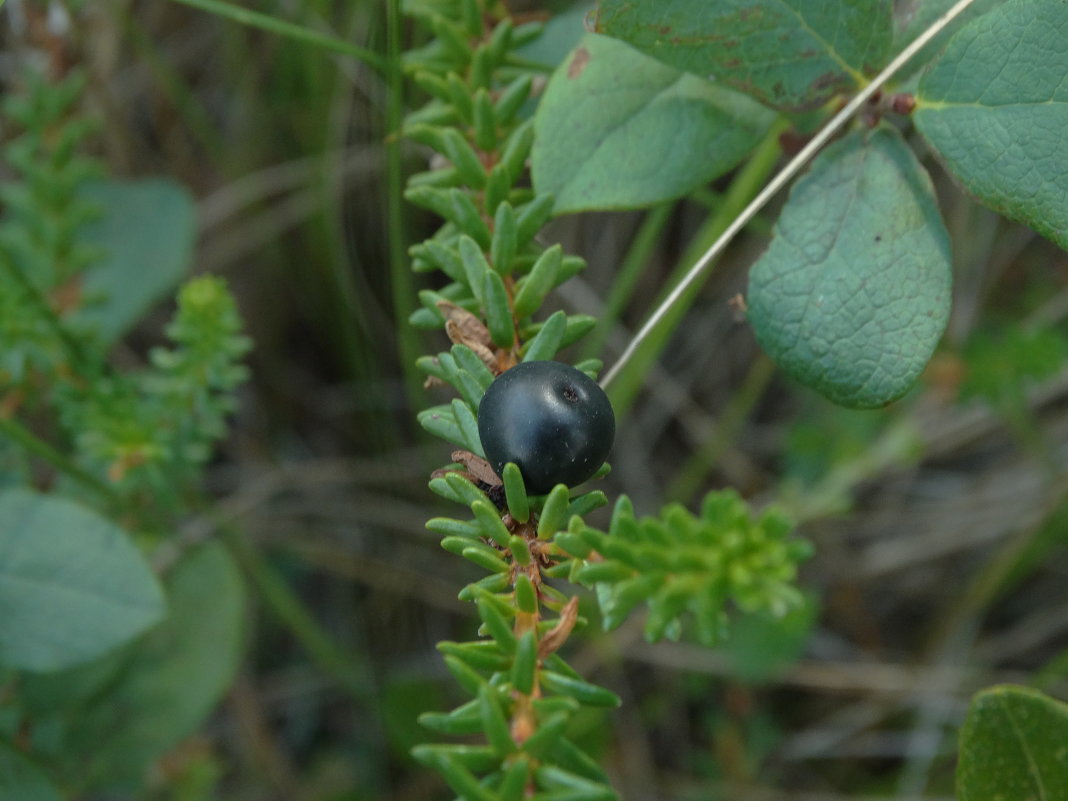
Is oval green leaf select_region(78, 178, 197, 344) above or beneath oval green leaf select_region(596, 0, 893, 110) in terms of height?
beneath

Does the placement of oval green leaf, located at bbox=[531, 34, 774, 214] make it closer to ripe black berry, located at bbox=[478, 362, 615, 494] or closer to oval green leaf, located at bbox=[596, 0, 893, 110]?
oval green leaf, located at bbox=[596, 0, 893, 110]

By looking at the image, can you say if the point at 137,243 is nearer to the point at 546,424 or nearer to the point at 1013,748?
the point at 546,424

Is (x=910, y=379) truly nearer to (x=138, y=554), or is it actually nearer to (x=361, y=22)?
(x=138, y=554)

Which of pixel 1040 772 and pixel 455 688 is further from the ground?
pixel 1040 772

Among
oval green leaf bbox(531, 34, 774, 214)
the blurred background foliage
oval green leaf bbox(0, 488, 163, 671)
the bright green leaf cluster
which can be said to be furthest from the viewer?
the blurred background foliage

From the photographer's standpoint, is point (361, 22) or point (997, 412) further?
point (997, 412)

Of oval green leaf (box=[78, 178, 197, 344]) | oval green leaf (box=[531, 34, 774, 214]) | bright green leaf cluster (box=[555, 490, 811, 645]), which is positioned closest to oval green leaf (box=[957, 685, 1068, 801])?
bright green leaf cluster (box=[555, 490, 811, 645])

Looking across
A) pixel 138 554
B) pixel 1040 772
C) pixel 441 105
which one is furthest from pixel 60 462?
pixel 1040 772

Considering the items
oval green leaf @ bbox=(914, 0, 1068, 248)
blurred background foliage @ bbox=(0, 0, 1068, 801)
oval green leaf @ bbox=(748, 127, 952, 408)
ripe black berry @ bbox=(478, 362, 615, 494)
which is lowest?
blurred background foliage @ bbox=(0, 0, 1068, 801)
